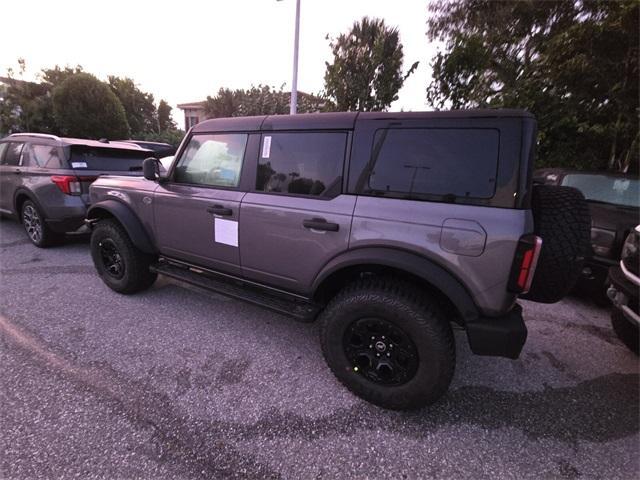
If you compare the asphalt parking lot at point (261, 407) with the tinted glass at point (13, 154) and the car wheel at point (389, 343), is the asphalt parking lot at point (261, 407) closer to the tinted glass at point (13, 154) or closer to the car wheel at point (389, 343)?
the car wheel at point (389, 343)

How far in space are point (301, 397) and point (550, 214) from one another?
1.99m

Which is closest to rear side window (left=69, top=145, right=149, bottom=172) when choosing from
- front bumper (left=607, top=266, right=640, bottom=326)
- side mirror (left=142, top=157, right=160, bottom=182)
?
side mirror (left=142, top=157, right=160, bottom=182)

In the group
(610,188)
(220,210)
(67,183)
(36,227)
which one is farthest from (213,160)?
(610,188)

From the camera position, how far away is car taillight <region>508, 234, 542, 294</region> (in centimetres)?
158

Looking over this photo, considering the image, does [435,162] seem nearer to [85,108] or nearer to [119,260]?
[119,260]

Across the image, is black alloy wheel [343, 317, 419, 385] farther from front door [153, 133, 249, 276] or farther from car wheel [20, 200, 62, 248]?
car wheel [20, 200, 62, 248]

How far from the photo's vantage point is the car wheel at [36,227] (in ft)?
14.7

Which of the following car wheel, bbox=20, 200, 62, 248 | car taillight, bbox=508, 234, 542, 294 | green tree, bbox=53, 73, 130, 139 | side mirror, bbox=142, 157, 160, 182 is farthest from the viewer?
green tree, bbox=53, 73, 130, 139

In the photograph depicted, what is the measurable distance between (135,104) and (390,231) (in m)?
40.4

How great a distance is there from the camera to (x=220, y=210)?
2537 millimetres

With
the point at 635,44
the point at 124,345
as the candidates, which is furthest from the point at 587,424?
the point at 635,44

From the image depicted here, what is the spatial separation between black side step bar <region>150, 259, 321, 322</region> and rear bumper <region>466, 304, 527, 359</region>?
107cm

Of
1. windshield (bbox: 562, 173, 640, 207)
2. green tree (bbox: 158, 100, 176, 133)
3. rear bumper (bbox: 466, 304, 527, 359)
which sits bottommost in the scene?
rear bumper (bbox: 466, 304, 527, 359)

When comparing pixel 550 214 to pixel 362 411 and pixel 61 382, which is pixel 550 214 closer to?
pixel 362 411
